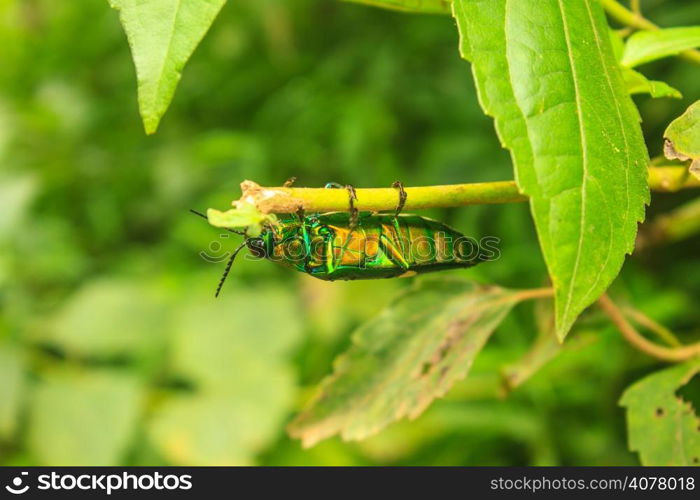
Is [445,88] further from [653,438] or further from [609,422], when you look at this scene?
[653,438]

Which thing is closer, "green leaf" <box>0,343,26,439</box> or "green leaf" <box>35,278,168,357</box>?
"green leaf" <box>0,343,26,439</box>
